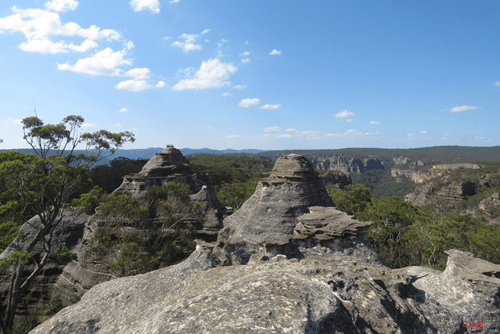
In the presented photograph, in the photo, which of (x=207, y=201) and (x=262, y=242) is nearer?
(x=262, y=242)

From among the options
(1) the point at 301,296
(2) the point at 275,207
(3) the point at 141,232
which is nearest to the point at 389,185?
(2) the point at 275,207

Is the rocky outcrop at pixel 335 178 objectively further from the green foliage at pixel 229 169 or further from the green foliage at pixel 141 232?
the green foliage at pixel 141 232

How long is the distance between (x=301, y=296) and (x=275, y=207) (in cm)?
1319

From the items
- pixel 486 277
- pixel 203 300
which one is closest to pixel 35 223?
pixel 203 300

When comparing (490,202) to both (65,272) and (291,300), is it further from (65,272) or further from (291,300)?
(65,272)

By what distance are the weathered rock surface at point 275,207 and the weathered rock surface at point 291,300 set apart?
7784mm

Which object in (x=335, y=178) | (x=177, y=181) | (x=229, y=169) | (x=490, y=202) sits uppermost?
(x=177, y=181)

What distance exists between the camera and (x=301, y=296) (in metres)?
4.17

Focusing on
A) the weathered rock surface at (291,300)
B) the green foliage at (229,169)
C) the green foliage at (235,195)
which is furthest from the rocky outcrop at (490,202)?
the weathered rock surface at (291,300)

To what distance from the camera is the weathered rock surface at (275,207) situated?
1630 centimetres

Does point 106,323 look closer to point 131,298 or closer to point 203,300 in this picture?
point 131,298

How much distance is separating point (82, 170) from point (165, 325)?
20538 mm

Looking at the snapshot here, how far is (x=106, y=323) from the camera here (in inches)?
241

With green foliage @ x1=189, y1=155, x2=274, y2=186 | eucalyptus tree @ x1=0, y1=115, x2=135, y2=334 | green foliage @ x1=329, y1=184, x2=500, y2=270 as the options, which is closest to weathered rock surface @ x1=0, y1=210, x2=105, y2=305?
eucalyptus tree @ x1=0, y1=115, x2=135, y2=334
